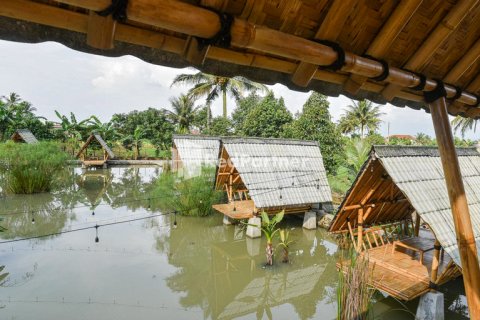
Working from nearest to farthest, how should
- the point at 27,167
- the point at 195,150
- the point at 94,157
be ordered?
the point at 27,167 < the point at 195,150 < the point at 94,157

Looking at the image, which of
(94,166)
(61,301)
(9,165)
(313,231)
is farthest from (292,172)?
(94,166)

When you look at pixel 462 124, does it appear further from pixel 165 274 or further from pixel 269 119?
pixel 165 274

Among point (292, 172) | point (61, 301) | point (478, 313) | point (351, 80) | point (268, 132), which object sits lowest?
point (61, 301)

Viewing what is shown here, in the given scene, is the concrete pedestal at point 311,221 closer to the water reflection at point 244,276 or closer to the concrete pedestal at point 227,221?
the water reflection at point 244,276

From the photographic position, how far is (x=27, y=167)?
12.7 meters

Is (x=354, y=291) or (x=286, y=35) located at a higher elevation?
(x=286, y=35)

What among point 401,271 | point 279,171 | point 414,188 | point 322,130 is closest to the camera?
point 414,188

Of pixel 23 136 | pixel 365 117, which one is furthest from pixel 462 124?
pixel 23 136

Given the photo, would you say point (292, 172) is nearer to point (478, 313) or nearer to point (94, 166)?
point (478, 313)

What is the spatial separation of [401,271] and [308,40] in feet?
17.6

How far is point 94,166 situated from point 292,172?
1966 cm

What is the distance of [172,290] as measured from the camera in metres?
6.21

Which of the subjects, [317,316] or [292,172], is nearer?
[317,316]

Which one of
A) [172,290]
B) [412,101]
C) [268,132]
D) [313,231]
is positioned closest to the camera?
[412,101]
